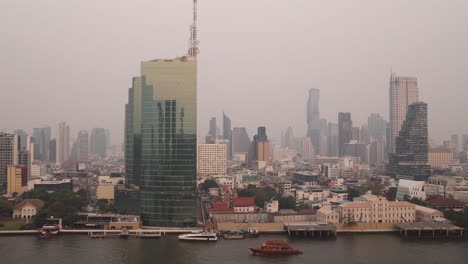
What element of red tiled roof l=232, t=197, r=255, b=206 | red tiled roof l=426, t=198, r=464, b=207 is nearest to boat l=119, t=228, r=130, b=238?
red tiled roof l=232, t=197, r=255, b=206

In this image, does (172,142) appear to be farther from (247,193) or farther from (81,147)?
(81,147)

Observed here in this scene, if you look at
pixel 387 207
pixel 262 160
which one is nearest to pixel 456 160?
pixel 262 160

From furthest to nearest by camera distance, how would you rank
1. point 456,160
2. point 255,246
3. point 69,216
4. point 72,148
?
1. point 72,148
2. point 456,160
3. point 69,216
4. point 255,246

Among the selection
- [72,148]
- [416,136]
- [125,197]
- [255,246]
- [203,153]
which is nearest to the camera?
[255,246]

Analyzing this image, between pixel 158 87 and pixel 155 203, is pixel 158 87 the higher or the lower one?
the higher one

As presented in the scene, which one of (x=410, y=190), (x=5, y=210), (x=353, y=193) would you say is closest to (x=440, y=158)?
(x=353, y=193)

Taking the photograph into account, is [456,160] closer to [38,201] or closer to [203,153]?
[203,153]
